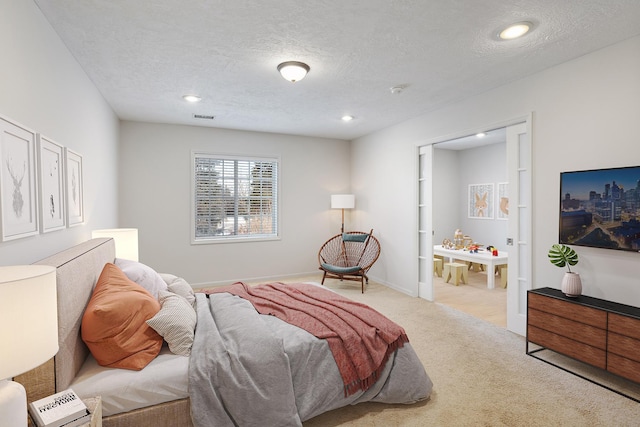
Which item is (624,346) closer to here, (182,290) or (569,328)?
(569,328)

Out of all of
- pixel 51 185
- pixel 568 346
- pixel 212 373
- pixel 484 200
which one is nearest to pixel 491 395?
pixel 568 346

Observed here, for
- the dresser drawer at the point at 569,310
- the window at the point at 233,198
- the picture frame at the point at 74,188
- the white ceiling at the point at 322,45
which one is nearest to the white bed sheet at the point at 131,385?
the picture frame at the point at 74,188

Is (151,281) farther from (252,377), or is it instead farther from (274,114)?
(274,114)

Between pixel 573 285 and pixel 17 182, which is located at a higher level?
pixel 17 182

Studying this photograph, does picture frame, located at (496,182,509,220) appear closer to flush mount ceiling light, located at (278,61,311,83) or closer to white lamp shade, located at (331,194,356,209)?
white lamp shade, located at (331,194,356,209)

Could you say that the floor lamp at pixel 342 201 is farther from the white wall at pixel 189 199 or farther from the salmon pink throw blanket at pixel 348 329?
the salmon pink throw blanket at pixel 348 329

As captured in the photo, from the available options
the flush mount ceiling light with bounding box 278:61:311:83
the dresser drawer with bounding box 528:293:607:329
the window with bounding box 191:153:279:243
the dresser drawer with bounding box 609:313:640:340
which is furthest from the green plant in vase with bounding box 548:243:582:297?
the window with bounding box 191:153:279:243

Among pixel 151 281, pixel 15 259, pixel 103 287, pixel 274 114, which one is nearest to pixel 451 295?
pixel 274 114

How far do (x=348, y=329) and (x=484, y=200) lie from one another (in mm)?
6031

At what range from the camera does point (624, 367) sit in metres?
2.39

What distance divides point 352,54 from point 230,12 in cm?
107

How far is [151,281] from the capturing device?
8.62ft

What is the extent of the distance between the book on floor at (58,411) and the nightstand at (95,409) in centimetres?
3

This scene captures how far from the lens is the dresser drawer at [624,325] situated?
7.59ft
